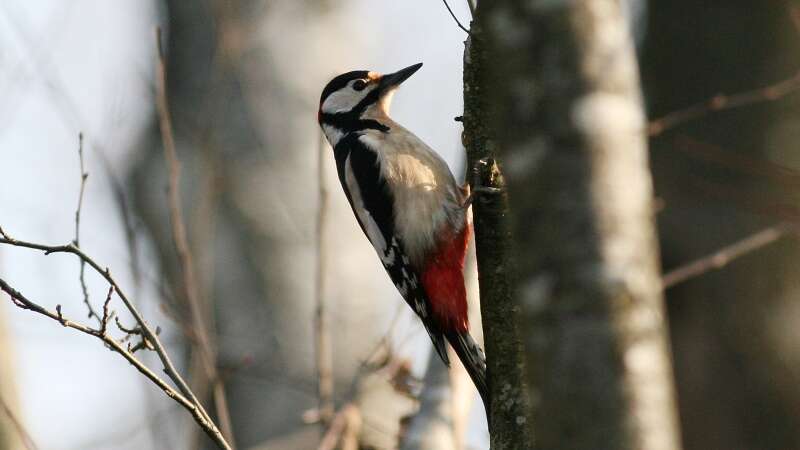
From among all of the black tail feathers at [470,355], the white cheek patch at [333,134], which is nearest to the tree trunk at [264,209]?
the white cheek patch at [333,134]

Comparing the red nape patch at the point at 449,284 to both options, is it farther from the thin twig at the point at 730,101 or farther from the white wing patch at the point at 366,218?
the thin twig at the point at 730,101

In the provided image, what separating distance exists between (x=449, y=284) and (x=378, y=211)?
48 cm

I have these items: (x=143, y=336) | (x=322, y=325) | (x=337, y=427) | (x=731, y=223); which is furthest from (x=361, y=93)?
(x=143, y=336)

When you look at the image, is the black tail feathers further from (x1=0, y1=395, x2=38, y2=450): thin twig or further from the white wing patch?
(x1=0, y1=395, x2=38, y2=450): thin twig

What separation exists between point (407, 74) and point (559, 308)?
3.04 metres

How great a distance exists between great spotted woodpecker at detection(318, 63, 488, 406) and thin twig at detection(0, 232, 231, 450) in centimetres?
151

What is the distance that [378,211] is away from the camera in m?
4.17

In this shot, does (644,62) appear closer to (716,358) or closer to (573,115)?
(716,358)

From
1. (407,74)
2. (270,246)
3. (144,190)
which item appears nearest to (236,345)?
(270,246)

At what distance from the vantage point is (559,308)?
1591mm

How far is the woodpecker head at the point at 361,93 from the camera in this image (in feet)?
15.2

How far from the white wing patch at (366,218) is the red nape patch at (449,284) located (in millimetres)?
234

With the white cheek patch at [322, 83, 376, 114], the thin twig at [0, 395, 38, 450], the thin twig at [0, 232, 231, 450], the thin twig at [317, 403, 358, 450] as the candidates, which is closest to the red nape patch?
the thin twig at [317, 403, 358, 450]

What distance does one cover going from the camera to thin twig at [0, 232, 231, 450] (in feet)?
7.39
